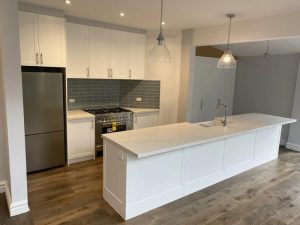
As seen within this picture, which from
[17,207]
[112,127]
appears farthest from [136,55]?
[17,207]

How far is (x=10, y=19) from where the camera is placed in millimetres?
2305

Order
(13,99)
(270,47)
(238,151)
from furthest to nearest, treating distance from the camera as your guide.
Result: 1. (270,47)
2. (238,151)
3. (13,99)

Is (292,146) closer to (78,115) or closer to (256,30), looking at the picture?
(256,30)

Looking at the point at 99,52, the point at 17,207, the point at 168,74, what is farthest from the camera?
the point at 168,74

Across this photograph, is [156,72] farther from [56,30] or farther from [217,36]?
[56,30]

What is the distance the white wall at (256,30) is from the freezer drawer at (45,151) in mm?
3151

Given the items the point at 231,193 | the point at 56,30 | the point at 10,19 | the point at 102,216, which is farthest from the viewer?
the point at 56,30

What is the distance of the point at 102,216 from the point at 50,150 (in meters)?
1.63

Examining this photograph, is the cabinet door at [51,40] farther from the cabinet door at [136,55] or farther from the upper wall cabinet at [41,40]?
the cabinet door at [136,55]

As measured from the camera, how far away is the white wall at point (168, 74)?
187 inches

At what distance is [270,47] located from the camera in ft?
16.3

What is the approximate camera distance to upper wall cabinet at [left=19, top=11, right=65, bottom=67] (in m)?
3.31

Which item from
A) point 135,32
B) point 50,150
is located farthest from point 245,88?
point 50,150

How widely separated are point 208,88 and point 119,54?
7.94 feet
